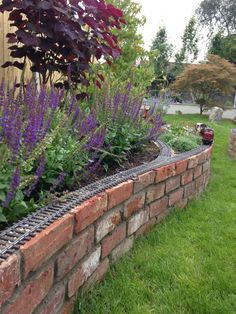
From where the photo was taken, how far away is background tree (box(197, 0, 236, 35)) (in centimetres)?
2734

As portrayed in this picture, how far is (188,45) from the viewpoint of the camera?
26047 millimetres

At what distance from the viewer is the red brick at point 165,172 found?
2.35 metres

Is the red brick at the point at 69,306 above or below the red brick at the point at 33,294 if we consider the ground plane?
below

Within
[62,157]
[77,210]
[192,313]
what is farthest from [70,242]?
[192,313]

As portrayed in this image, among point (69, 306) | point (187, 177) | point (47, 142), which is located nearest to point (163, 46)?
point (187, 177)

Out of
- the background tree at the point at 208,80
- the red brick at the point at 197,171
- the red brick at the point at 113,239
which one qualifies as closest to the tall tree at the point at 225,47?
the background tree at the point at 208,80

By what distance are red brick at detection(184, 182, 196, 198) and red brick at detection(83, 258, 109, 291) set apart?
1.28m

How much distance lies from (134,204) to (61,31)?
3.98 feet

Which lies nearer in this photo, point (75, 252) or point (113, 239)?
point (75, 252)

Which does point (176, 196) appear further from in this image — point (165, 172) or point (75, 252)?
point (75, 252)

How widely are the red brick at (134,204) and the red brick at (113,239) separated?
0.25ft

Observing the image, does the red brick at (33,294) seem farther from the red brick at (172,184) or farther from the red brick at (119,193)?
the red brick at (172,184)

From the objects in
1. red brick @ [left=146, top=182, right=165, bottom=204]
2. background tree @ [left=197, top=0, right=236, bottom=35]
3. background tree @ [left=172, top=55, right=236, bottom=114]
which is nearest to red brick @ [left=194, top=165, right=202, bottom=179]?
red brick @ [left=146, top=182, right=165, bottom=204]

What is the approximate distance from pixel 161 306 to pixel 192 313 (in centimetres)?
14
